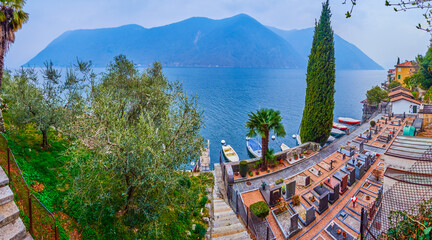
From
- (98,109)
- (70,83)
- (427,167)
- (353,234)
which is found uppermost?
(70,83)

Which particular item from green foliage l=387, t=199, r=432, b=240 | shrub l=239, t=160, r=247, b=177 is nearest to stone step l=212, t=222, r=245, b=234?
shrub l=239, t=160, r=247, b=177

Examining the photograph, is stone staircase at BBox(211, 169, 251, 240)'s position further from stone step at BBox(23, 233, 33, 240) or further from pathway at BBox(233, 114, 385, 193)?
stone step at BBox(23, 233, 33, 240)

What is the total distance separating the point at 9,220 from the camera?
5.88 meters

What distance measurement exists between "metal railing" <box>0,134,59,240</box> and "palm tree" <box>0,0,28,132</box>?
580 cm

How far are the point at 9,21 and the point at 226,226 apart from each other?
15.9 m

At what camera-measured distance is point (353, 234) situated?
12.6 m

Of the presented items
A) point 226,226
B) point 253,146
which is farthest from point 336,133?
point 226,226

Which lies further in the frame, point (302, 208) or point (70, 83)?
point (302, 208)

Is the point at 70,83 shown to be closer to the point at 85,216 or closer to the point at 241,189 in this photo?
the point at 85,216

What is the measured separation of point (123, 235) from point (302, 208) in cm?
1264

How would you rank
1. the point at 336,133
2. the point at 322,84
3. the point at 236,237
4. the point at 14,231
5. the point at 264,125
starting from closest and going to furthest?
1. the point at 14,231
2. the point at 236,237
3. the point at 264,125
4. the point at 322,84
5. the point at 336,133

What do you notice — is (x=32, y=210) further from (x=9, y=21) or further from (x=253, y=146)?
(x=253, y=146)

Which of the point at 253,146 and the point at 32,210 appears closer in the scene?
the point at 32,210

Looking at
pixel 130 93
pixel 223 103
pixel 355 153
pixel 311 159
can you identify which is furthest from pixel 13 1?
pixel 223 103
